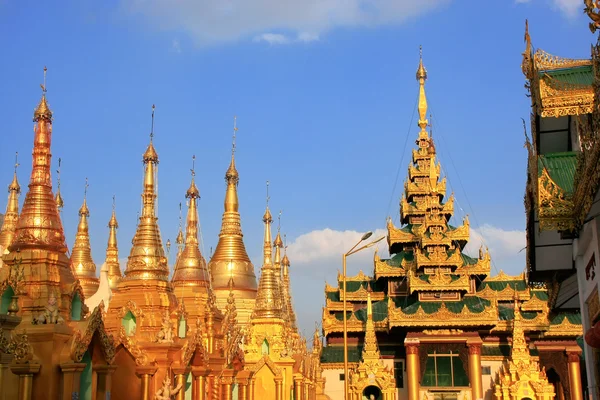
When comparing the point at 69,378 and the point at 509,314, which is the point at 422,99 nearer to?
the point at 509,314

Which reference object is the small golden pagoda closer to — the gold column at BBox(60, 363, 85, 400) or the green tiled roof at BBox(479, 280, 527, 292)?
the green tiled roof at BBox(479, 280, 527, 292)

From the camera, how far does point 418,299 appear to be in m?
38.3

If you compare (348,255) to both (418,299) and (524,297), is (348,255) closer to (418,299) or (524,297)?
(418,299)

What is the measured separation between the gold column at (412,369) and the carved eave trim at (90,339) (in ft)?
75.3

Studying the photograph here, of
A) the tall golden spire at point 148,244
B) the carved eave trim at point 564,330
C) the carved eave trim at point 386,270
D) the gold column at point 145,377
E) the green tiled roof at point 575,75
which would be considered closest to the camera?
the green tiled roof at point 575,75

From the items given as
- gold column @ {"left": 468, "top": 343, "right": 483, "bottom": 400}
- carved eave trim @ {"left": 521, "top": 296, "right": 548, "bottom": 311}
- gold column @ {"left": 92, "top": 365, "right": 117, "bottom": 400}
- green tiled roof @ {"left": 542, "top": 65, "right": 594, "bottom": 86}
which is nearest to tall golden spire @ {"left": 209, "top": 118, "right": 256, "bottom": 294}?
gold column @ {"left": 468, "top": 343, "right": 483, "bottom": 400}

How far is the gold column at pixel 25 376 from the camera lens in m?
13.6

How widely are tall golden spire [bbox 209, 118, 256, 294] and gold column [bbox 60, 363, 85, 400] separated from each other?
20.9 metres

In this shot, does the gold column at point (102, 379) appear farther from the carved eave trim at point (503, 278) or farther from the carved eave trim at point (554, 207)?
the carved eave trim at point (503, 278)

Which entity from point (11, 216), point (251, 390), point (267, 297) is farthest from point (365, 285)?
point (11, 216)

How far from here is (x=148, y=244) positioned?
2055 cm

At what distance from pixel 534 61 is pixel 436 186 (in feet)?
100

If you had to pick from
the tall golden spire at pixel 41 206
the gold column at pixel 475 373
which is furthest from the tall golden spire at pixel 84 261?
the gold column at pixel 475 373

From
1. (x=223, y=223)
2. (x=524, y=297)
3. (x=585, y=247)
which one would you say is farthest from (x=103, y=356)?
(x=524, y=297)
